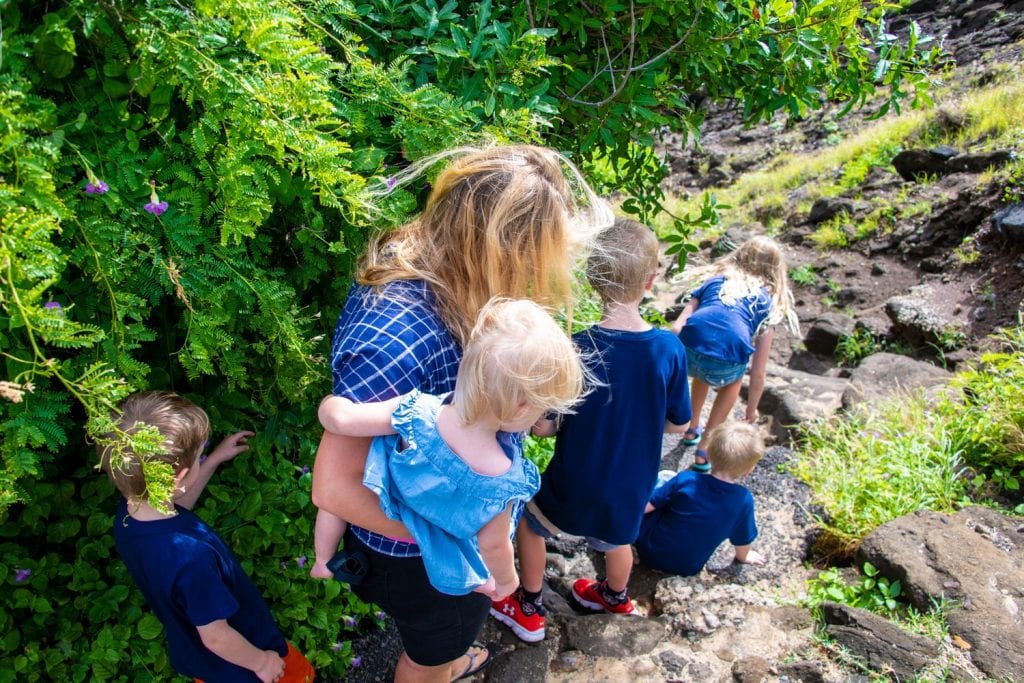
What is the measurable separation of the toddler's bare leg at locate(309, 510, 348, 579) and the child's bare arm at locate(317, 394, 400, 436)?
1.36 ft

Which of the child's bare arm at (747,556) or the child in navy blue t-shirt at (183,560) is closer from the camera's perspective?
the child in navy blue t-shirt at (183,560)

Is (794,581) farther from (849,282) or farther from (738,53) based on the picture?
(849,282)

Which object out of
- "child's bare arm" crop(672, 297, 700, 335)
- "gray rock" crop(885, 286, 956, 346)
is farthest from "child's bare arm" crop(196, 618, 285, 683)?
"gray rock" crop(885, 286, 956, 346)

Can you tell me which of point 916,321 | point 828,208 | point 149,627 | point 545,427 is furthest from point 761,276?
point 828,208

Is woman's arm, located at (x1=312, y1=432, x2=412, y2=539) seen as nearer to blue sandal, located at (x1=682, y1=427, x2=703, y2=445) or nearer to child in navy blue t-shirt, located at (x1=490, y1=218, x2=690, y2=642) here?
child in navy blue t-shirt, located at (x1=490, y1=218, x2=690, y2=642)

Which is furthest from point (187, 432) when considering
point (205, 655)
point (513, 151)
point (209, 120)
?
point (513, 151)

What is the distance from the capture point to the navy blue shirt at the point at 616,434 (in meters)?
2.52

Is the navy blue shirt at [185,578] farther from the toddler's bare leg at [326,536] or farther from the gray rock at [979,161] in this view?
the gray rock at [979,161]

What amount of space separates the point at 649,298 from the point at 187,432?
585cm

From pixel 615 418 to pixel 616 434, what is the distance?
64 mm

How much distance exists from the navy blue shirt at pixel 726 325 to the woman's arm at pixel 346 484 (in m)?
2.69

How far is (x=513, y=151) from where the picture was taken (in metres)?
1.80

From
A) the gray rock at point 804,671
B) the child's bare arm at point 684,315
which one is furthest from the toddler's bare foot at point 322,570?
the child's bare arm at point 684,315

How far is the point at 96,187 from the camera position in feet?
5.37
